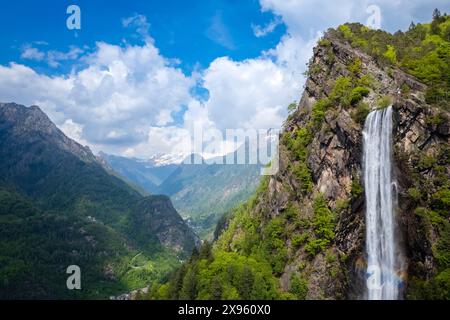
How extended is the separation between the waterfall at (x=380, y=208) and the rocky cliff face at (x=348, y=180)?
4.06 feet

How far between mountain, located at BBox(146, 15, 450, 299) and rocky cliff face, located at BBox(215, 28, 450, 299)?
19 centimetres

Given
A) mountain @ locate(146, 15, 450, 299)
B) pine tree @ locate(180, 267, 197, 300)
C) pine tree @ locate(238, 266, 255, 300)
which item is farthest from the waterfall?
pine tree @ locate(180, 267, 197, 300)

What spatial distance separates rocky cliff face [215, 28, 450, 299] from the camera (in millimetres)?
66750

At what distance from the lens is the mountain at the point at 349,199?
215 ft

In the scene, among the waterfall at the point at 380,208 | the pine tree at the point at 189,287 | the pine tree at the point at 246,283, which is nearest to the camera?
the waterfall at the point at 380,208

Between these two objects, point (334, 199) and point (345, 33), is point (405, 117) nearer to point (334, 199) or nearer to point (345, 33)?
point (334, 199)

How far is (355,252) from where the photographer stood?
2694 inches

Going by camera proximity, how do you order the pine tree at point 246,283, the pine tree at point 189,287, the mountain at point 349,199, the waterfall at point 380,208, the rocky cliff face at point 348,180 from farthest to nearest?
1. the pine tree at point 189,287
2. the pine tree at point 246,283
3. the rocky cliff face at point 348,180
4. the mountain at point 349,199
5. the waterfall at point 380,208

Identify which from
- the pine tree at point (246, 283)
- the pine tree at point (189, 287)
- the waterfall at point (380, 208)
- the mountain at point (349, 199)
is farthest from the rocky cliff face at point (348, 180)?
the pine tree at point (189, 287)

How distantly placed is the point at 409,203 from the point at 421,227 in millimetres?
4208

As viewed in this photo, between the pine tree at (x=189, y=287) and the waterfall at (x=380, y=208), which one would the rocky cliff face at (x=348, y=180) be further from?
the pine tree at (x=189, y=287)

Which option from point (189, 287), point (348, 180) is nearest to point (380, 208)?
point (348, 180)

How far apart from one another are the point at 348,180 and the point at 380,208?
26.2ft
